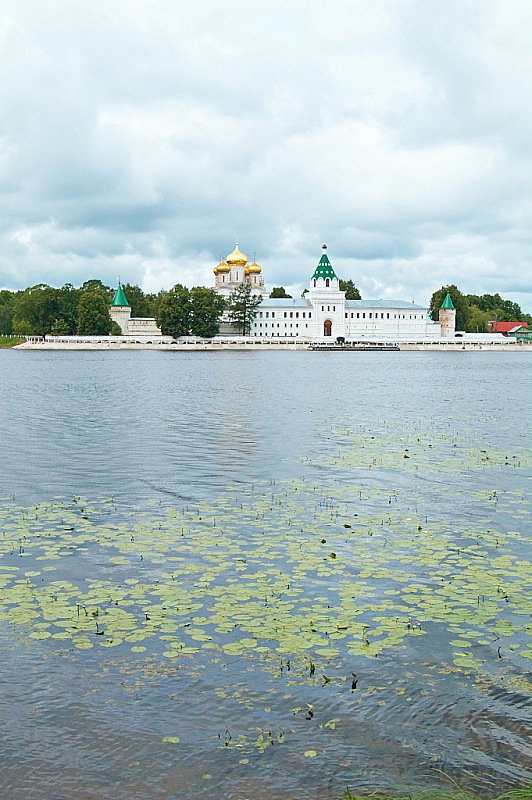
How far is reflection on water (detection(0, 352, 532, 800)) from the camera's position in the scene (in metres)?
5.68

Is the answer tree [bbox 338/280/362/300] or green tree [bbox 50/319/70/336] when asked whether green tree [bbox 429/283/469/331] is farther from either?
green tree [bbox 50/319/70/336]

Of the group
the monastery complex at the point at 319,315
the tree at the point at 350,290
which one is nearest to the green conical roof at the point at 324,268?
the monastery complex at the point at 319,315

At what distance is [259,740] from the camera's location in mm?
5922

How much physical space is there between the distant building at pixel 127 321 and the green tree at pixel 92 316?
5.16m

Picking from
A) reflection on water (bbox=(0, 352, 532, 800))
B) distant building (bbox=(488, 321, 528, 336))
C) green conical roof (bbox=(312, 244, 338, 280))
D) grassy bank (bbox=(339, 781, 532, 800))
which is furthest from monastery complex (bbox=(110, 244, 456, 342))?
grassy bank (bbox=(339, 781, 532, 800))

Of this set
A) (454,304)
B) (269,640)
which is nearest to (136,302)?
(454,304)

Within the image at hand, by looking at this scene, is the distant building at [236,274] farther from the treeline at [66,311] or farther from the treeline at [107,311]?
the treeline at [66,311]

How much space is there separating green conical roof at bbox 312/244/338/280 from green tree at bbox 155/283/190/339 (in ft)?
92.3

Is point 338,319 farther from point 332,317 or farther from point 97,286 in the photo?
point 97,286

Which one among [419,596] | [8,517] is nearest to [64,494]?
[8,517]

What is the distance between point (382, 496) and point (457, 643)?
6.81 meters

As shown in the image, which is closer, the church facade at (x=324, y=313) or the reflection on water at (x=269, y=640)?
the reflection on water at (x=269, y=640)

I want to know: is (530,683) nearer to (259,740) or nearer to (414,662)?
(414,662)

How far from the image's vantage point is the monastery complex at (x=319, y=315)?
13788 centimetres
